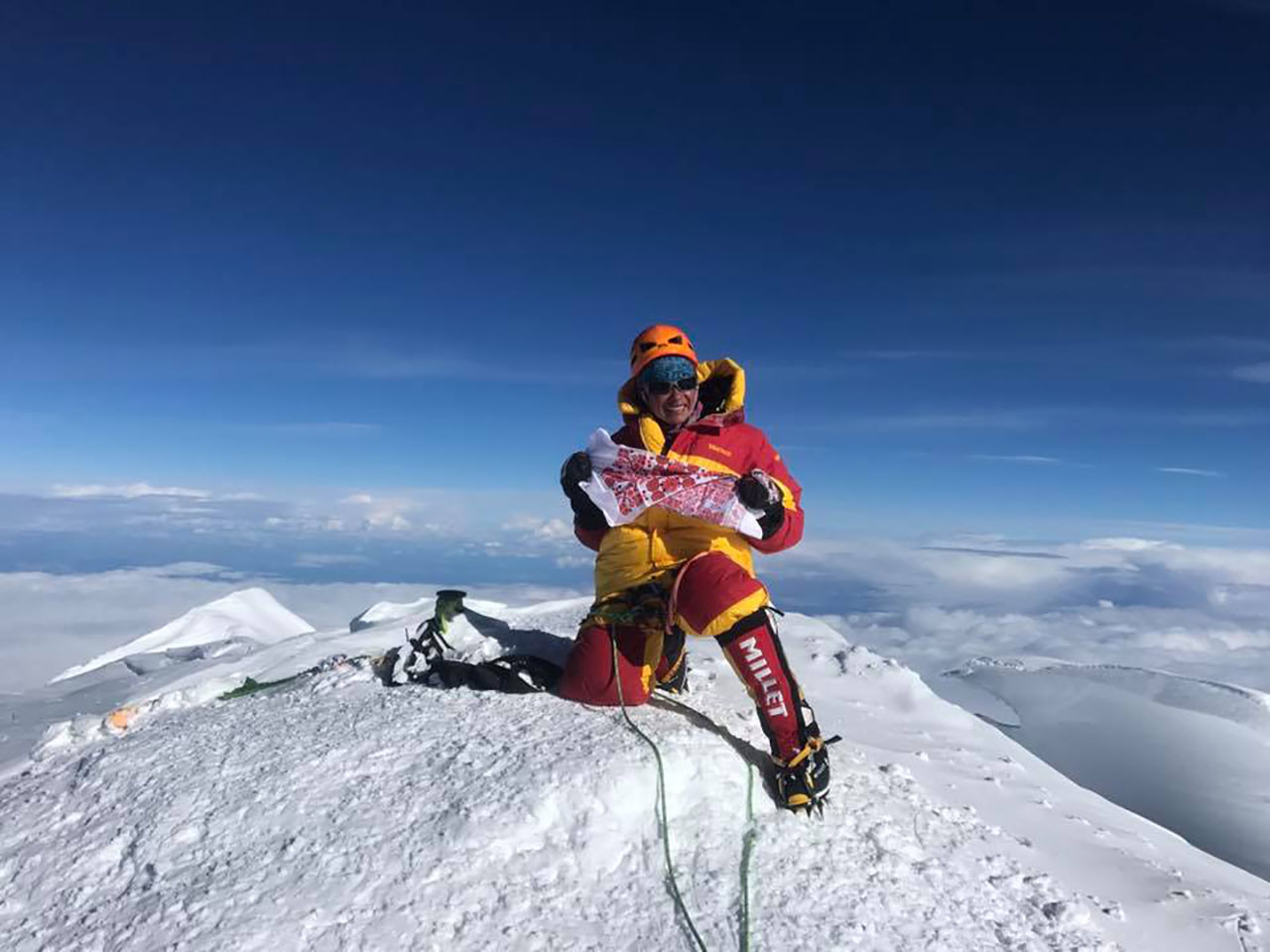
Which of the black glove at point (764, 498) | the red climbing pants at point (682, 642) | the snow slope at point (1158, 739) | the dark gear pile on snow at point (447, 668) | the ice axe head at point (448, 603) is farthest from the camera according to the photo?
the snow slope at point (1158, 739)

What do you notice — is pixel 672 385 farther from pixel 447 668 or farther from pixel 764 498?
pixel 447 668

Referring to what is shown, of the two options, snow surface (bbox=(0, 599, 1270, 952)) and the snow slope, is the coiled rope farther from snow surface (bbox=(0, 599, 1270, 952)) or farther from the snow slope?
the snow slope

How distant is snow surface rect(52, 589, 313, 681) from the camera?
48.4ft

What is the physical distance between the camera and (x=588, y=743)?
3.21 meters

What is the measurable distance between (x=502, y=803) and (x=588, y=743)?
20.7 inches

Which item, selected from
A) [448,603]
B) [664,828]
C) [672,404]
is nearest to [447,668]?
[448,603]

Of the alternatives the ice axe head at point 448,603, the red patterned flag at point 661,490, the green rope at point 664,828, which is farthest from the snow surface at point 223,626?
the green rope at point 664,828

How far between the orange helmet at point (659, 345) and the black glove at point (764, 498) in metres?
0.78

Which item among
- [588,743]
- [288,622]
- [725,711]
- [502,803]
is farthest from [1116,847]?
[288,622]

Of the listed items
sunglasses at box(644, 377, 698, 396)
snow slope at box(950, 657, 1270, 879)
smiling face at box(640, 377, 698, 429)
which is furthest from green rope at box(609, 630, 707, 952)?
snow slope at box(950, 657, 1270, 879)

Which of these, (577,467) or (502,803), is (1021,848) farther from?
(577,467)

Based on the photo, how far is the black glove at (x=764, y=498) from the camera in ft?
11.8

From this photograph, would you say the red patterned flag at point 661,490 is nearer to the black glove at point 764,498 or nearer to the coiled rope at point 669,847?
the black glove at point 764,498

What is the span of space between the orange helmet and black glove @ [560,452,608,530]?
61 centimetres
